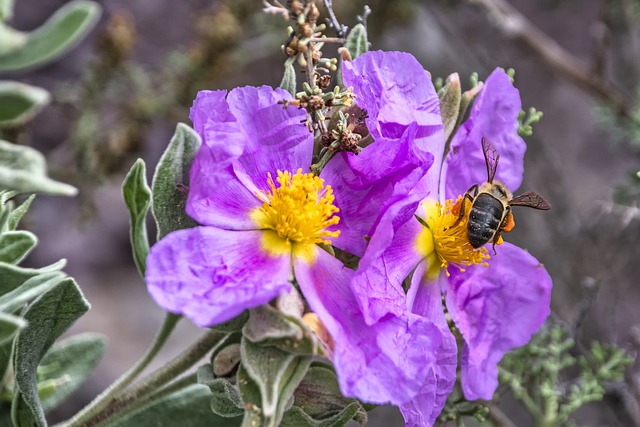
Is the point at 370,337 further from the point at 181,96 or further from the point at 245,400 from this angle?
the point at 181,96

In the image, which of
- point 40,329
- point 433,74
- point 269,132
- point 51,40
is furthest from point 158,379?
point 433,74

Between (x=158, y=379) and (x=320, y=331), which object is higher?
(x=320, y=331)

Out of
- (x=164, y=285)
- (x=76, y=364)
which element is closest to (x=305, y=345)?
(x=164, y=285)

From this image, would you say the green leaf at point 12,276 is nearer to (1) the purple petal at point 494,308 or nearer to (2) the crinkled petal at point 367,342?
(2) the crinkled petal at point 367,342

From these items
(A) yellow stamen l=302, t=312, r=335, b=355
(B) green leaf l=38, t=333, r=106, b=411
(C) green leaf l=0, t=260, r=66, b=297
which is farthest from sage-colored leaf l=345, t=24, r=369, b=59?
(B) green leaf l=38, t=333, r=106, b=411

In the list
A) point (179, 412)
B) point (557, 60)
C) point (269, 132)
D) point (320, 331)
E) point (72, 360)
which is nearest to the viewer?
point (320, 331)

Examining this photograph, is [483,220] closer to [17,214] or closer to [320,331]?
[320,331]
